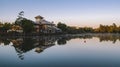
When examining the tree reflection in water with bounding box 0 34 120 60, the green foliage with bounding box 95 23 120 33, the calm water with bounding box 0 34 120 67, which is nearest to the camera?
the calm water with bounding box 0 34 120 67

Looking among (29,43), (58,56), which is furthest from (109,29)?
(58,56)

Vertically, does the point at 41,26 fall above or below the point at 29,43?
above

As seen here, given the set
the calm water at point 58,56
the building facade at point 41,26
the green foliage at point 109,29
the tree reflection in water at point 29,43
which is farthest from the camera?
the green foliage at point 109,29

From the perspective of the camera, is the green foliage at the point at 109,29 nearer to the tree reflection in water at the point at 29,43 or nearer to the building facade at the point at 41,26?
the building facade at the point at 41,26

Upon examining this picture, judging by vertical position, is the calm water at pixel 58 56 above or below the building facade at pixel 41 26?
below

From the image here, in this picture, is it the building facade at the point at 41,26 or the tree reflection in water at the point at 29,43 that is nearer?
the tree reflection in water at the point at 29,43

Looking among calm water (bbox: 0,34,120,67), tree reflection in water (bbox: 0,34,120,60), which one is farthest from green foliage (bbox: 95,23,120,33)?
calm water (bbox: 0,34,120,67)

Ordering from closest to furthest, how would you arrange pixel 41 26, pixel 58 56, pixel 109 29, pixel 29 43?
pixel 58 56 → pixel 29 43 → pixel 41 26 → pixel 109 29

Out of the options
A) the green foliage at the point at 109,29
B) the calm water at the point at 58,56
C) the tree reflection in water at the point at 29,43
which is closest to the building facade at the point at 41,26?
the tree reflection in water at the point at 29,43

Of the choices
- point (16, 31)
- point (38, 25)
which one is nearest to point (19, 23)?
point (16, 31)

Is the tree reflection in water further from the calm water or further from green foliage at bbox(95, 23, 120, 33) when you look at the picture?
green foliage at bbox(95, 23, 120, 33)

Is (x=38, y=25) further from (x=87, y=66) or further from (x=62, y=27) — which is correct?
(x=87, y=66)

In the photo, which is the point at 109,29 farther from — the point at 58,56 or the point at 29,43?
the point at 58,56

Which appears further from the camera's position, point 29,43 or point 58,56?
point 29,43
